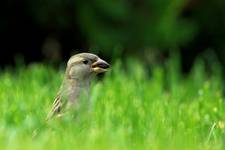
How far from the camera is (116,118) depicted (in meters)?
5.34

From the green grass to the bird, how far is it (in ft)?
0.36

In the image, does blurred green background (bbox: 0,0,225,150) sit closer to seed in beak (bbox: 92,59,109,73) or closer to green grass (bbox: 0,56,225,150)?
green grass (bbox: 0,56,225,150)

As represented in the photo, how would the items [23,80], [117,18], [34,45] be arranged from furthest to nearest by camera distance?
[34,45]
[117,18]
[23,80]

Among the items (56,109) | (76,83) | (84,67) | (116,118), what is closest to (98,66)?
(84,67)

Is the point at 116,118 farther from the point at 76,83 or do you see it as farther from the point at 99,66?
the point at 99,66

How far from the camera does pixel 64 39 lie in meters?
11.4

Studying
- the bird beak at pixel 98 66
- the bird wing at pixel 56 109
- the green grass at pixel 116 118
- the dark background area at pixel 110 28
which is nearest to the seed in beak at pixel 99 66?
the bird beak at pixel 98 66

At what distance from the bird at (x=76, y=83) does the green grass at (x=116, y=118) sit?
0.11 meters

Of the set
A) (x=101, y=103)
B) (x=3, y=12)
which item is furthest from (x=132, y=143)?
(x=3, y=12)

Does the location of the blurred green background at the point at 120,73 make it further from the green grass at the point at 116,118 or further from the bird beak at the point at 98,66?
the bird beak at the point at 98,66

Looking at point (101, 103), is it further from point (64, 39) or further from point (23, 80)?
point (64, 39)

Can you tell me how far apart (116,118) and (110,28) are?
5546mm

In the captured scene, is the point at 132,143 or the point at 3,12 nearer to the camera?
the point at 132,143

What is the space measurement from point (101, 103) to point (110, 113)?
594 mm
